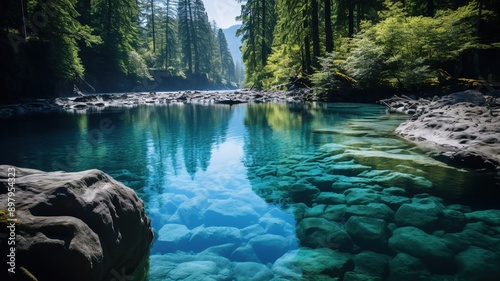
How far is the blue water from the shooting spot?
3.20 meters

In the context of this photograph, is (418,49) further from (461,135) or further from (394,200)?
(394,200)

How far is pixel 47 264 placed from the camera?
71.1 inches

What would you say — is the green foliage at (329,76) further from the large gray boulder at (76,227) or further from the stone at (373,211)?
the large gray boulder at (76,227)

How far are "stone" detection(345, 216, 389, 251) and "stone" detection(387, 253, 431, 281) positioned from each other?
0.81ft

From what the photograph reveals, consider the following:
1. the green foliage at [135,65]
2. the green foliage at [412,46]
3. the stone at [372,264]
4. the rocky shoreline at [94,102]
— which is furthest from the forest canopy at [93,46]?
the stone at [372,264]

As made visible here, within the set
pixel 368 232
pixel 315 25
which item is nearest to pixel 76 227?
pixel 368 232

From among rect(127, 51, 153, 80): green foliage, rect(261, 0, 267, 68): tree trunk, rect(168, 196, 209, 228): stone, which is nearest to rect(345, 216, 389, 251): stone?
rect(168, 196, 209, 228): stone

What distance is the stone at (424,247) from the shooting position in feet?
9.55

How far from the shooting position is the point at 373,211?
13.5ft

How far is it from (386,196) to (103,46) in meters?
39.0

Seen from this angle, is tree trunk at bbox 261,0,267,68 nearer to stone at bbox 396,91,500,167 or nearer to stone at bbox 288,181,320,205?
stone at bbox 396,91,500,167

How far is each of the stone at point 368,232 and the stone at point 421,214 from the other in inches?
12.7

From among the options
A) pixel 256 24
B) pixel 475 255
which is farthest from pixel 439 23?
pixel 256 24

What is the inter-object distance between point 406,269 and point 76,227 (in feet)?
10.0
